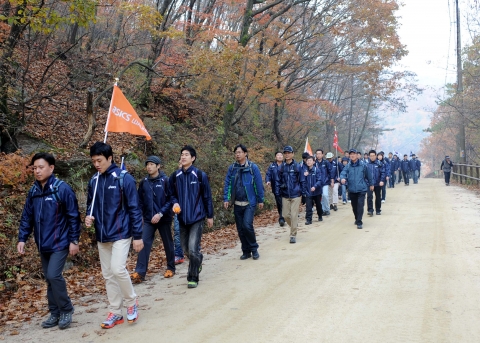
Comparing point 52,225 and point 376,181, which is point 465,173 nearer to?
point 376,181

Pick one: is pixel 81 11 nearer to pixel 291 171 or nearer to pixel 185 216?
pixel 185 216

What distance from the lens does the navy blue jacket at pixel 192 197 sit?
6.58 m

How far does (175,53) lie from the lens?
17016 mm

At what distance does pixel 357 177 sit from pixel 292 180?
3115mm

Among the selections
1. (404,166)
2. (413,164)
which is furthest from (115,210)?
(413,164)

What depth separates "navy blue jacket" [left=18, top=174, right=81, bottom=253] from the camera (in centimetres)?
496

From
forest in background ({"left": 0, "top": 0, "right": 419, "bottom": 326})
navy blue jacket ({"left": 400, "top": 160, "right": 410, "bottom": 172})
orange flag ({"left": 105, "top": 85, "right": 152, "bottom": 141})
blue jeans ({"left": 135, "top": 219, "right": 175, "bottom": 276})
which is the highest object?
forest in background ({"left": 0, "top": 0, "right": 419, "bottom": 326})

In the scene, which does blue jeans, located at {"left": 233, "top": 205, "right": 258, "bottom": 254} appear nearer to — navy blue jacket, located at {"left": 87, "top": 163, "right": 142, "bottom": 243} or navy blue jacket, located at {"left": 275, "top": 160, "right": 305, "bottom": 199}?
navy blue jacket, located at {"left": 275, "top": 160, "right": 305, "bottom": 199}

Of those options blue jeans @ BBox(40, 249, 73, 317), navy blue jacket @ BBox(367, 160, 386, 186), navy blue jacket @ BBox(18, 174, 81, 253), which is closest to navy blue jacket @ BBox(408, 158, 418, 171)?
navy blue jacket @ BBox(367, 160, 386, 186)

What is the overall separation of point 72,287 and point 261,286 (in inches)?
126

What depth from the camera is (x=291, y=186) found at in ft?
31.8

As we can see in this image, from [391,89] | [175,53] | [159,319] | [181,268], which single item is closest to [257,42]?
[175,53]

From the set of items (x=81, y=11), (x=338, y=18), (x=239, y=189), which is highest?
(x=338, y=18)

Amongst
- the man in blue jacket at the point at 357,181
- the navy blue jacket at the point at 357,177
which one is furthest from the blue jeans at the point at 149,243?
the navy blue jacket at the point at 357,177
